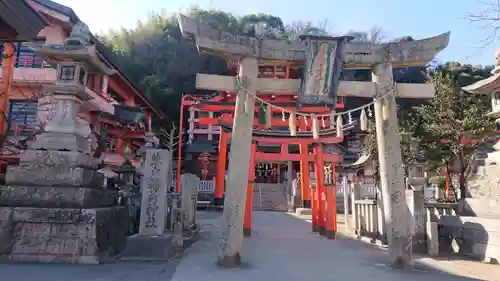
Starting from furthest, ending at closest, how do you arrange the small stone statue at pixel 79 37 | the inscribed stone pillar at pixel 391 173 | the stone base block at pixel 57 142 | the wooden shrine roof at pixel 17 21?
1. the small stone statue at pixel 79 37
2. the stone base block at pixel 57 142
3. the inscribed stone pillar at pixel 391 173
4. the wooden shrine roof at pixel 17 21

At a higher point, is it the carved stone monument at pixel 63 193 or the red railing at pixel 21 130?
the red railing at pixel 21 130

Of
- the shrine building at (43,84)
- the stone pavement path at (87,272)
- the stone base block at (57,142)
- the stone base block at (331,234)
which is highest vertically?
the shrine building at (43,84)

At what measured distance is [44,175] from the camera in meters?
6.82

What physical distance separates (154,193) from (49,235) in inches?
79.7

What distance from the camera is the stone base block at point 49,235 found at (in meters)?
6.32

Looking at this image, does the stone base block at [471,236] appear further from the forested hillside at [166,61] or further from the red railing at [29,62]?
the forested hillside at [166,61]

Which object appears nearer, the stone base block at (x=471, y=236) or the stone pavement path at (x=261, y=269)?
the stone pavement path at (x=261, y=269)

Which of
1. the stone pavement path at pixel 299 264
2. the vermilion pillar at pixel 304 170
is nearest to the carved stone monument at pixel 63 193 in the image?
the stone pavement path at pixel 299 264

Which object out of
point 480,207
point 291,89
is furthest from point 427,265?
point 291,89

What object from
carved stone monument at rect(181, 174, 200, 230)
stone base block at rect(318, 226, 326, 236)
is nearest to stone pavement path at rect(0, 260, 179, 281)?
carved stone monument at rect(181, 174, 200, 230)

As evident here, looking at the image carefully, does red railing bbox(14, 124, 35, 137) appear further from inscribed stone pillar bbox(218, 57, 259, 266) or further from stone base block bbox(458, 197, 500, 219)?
stone base block bbox(458, 197, 500, 219)

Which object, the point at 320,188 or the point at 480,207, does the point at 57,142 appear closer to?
the point at 320,188

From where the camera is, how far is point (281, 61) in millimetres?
7223

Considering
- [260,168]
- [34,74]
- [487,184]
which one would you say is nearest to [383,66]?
[487,184]
